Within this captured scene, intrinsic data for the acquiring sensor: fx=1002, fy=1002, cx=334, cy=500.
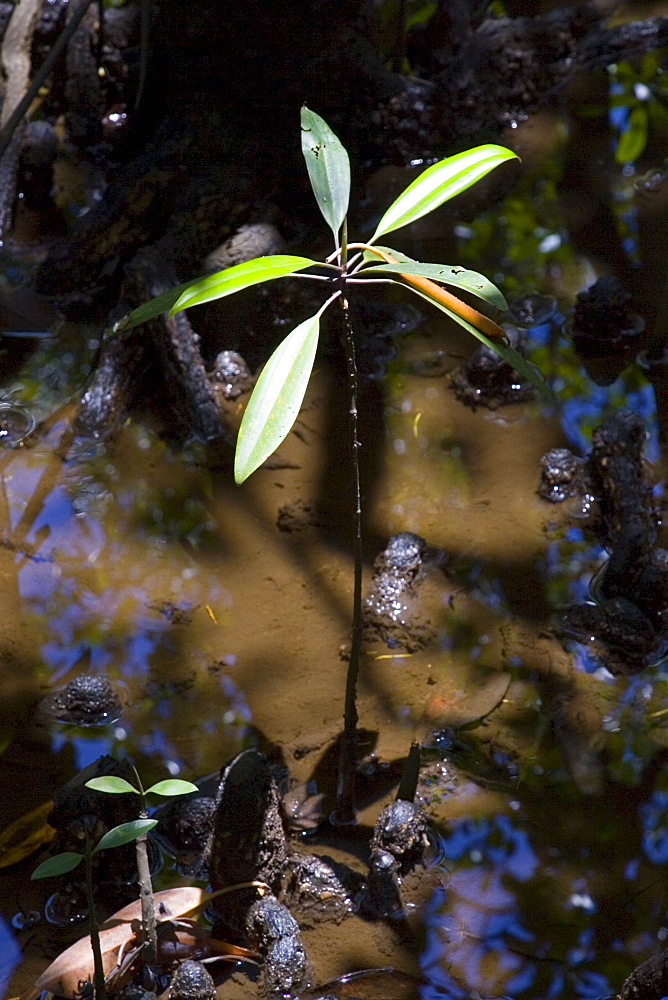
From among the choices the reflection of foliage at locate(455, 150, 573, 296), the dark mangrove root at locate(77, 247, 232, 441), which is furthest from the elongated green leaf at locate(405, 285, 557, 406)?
the reflection of foliage at locate(455, 150, 573, 296)

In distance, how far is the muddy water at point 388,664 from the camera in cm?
254

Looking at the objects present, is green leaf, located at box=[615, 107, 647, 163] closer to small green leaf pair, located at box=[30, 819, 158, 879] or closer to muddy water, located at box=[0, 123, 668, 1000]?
muddy water, located at box=[0, 123, 668, 1000]

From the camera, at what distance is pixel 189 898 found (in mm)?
2555

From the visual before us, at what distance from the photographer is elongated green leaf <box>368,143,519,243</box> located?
2160mm


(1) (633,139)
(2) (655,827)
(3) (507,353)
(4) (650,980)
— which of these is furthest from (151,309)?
(1) (633,139)

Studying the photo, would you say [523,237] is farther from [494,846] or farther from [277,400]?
[277,400]

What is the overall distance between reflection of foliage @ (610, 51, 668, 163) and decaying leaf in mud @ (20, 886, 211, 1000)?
4216 mm

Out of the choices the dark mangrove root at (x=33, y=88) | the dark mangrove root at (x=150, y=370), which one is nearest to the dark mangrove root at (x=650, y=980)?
the dark mangrove root at (x=150, y=370)

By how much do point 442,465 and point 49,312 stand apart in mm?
2017

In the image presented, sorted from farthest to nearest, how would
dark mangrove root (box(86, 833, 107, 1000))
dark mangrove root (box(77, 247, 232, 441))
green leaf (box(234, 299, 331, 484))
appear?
dark mangrove root (box(77, 247, 232, 441)) < dark mangrove root (box(86, 833, 107, 1000)) < green leaf (box(234, 299, 331, 484))

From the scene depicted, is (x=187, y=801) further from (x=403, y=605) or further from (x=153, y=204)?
(x=153, y=204)

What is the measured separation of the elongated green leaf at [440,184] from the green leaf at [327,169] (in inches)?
3.9

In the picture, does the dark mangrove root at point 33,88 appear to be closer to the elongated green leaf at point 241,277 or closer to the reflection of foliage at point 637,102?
the elongated green leaf at point 241,277

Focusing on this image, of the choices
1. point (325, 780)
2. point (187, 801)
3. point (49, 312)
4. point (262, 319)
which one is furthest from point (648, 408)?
point (49, 312)
